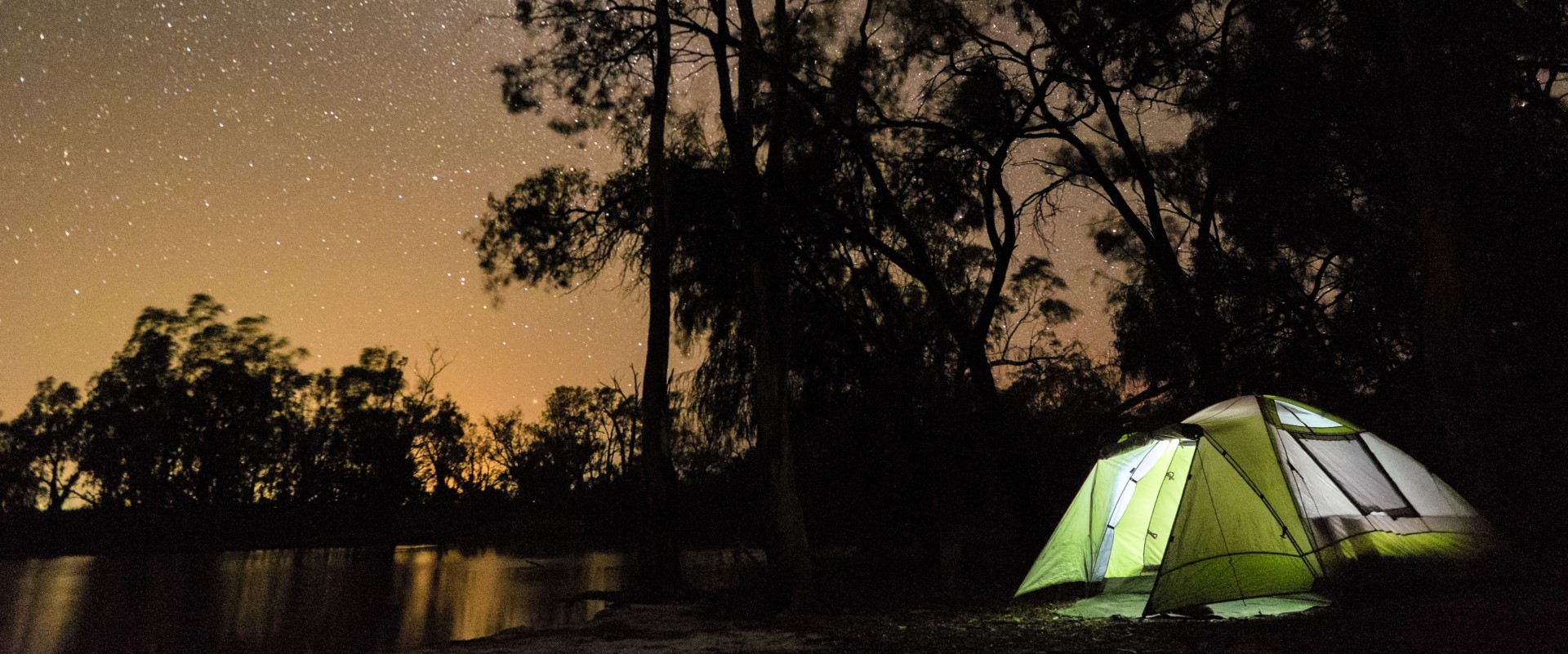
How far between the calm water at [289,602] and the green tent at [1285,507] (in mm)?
5594

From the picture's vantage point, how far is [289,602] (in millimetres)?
15398

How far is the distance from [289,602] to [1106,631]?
12.8 metres

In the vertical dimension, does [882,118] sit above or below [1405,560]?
above

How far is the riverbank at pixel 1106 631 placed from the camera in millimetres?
6145

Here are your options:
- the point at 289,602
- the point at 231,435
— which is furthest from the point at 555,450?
the point at 289,602

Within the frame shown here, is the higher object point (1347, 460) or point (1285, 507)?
Answer: point (1347, 460)

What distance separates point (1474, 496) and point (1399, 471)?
4.70ft

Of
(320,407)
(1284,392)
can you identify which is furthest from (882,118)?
(320,407)

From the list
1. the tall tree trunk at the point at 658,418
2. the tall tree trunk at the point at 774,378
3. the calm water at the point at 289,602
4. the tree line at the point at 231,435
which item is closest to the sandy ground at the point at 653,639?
the tall tree trunk at the point at 774,378

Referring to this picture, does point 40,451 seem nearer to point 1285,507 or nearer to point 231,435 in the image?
point 231,435

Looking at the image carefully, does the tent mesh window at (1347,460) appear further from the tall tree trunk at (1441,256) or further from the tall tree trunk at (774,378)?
the tall tree trunk at (774,378)

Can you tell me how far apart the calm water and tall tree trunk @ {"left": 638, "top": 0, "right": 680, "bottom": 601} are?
90cm

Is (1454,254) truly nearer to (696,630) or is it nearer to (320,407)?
(696,630)

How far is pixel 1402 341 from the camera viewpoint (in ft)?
46.9
